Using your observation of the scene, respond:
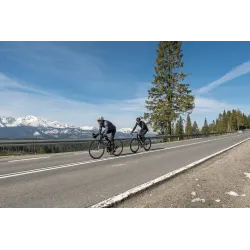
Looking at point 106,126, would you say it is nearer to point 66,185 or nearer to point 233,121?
point 66,185

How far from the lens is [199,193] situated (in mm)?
4965

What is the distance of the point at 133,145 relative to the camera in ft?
46.4

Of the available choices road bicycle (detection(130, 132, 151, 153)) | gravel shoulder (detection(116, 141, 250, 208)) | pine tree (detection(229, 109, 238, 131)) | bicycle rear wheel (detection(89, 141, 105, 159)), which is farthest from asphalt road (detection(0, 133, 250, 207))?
pine tree (detection(229, 109, 238, 131))

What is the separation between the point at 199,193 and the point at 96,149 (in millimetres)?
7202

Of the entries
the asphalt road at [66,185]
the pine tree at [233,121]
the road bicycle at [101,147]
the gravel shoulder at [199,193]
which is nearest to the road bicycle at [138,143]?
the road bicycle at [101,147]

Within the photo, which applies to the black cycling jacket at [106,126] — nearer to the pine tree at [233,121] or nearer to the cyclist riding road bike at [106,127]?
the cyclist riding road bike at [106,127]

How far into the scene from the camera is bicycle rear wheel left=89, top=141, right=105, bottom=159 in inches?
435

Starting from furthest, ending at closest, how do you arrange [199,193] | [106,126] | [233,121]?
[233,121] < [106,126] < [199,193]

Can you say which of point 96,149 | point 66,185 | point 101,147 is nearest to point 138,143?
point 101,147

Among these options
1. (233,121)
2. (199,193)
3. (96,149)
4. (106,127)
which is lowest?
(199,193)

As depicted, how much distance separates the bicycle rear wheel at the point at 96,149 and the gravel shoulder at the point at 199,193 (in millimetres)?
5204

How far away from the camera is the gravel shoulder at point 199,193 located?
14.0 ft
